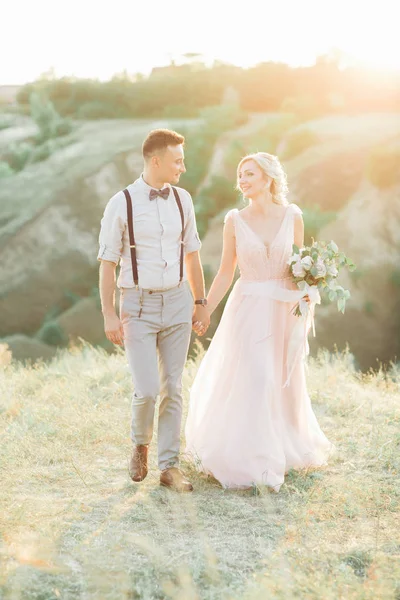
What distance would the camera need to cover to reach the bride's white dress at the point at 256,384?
5.22 meters

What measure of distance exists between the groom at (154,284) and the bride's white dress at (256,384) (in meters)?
0.33

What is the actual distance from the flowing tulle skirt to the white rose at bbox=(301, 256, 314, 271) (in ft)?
0.83

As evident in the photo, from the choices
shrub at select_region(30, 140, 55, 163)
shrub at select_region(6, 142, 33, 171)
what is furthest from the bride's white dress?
shrub at select_region(6, 142, 33, 171)

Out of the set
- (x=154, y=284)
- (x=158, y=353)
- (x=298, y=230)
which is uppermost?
(x=298, y=230)

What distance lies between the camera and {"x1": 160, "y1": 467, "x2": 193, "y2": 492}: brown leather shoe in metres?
5.10

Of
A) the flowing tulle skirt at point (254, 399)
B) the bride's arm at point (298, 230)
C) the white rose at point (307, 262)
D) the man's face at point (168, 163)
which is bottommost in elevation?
the flowing tulle skirt at point (254, 399)

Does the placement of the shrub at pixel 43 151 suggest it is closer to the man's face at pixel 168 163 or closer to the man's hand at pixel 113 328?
the man's face at pixel 168 163

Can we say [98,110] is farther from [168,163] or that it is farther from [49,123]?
[168,163]

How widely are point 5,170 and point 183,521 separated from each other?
37.1m

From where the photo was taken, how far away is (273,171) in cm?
550

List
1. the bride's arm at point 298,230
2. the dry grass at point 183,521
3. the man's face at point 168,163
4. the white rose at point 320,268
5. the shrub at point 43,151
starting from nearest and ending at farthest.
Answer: the dry grass at point 183,521 < the man's face at point 168,163 < the white rose at point 320,268 < the bride's arm at point 298,230 < the shrub at point 43,151

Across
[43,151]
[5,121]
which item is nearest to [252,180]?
[43,151]

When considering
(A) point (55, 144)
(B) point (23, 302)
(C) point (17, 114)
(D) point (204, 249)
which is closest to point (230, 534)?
(D) point (204, 249)

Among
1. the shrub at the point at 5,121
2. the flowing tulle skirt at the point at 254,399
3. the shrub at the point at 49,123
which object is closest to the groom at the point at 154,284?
the flowing tulle skirt at the point at 254,399
